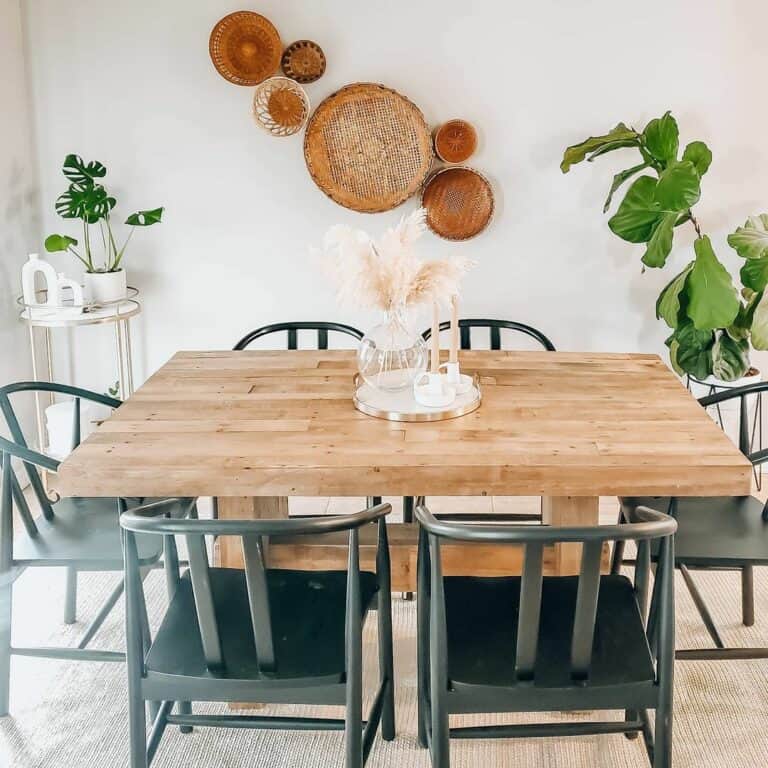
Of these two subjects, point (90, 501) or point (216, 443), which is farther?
point (90, 501)

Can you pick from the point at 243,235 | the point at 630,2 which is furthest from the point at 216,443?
the point at 630,2

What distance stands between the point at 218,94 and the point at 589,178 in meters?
1.52

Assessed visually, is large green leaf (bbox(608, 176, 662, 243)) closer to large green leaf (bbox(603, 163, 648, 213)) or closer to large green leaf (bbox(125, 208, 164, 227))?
large green leaf (bbox(603, 163, 648, 213))

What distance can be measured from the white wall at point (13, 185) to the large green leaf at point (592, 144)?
213cm

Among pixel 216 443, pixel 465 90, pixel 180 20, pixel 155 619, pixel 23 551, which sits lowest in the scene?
pixel 155 619

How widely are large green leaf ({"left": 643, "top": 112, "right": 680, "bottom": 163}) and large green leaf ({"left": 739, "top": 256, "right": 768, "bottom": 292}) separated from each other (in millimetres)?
501

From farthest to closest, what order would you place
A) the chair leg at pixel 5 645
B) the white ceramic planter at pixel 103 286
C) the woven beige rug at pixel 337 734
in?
the white ceramic planter at pixel 103 286 < the chair leg at pixel 5 645 < the woven beige rug at pixel 337 734

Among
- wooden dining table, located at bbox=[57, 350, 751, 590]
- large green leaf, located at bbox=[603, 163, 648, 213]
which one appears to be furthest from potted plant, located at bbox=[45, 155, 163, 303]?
large green leaf, located at bbox=[603, 163, 648, 213]

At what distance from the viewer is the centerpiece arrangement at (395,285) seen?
2.31m

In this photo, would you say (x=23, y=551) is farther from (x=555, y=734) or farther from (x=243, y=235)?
(x=243, y=235)

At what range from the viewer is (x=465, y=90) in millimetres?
3689

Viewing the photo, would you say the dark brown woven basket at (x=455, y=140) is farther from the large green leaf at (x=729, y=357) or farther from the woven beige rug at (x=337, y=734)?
the woven beige rug at (x=337, y=734)

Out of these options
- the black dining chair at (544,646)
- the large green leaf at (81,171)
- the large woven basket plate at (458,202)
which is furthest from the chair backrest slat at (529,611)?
the large green leaf at (81,171)

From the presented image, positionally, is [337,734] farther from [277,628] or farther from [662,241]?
[662,241]
